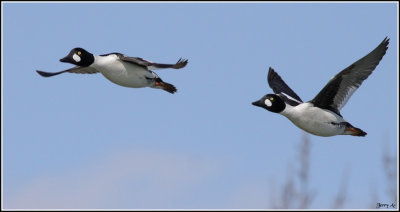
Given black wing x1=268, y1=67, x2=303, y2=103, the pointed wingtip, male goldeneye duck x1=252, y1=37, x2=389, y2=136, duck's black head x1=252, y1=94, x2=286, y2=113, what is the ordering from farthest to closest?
black wing x1=268, y1=67, x2=303, y2=103 < the pointed wingtip < duck's black head x1=252, y1=94, x2=286, y2=113 < male goldeneye duck x1=252, y1=37, x2=389, y2=136

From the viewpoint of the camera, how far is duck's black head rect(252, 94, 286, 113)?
16328 mm

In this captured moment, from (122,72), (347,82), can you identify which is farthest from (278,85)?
(122,72)

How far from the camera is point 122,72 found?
16.8m

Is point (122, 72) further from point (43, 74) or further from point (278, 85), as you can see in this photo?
point (278, 85)

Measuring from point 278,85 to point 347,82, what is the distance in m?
2.30

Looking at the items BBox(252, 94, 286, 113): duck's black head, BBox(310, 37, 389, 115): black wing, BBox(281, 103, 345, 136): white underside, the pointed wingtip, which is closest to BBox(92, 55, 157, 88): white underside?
the pointed wingtip

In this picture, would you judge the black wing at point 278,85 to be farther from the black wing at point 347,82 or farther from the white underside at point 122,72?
the white underside at point 122,72

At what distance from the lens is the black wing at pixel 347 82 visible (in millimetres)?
15867

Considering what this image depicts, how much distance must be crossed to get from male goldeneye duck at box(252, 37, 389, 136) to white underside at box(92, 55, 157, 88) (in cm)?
183

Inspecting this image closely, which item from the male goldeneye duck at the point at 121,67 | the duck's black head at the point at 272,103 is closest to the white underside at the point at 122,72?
the male goldeneye duck at the point at 121,67

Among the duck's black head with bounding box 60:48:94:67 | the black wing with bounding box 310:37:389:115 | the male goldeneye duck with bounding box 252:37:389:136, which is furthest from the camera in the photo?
the duck's black head with bounding box 60:48:94:67

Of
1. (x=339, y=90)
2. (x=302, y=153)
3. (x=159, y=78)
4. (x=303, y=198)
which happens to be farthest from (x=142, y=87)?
(x=302, y=153)

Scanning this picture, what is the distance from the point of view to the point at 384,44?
15.8 metres

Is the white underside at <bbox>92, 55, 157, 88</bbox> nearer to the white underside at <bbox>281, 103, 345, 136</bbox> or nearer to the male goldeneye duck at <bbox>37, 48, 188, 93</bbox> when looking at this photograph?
the male goldeneye duck at <bbox>37, 48, 188, 93</bbox>
